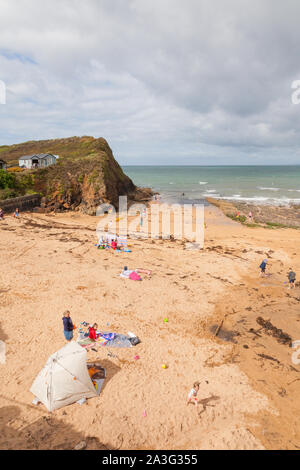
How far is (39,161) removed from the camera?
1535 inches

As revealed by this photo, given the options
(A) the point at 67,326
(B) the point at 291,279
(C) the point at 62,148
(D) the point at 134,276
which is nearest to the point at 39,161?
(C) the point at 62,148

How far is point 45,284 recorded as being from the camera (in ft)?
43.7

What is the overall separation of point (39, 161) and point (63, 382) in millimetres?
38939

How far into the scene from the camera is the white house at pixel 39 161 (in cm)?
3875

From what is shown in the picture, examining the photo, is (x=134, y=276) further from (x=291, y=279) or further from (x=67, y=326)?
(x=291, y=279)

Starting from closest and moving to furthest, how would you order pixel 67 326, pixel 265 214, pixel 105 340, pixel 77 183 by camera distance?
pixel 67 326 → pixel 105 340 → pixel 77 183 → pixel 265 214

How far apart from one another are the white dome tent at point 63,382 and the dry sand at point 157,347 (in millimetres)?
279

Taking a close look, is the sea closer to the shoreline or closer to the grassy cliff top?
the shoreline

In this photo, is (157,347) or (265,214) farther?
(265,214)

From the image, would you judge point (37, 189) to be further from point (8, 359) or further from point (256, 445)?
point (256, 445)

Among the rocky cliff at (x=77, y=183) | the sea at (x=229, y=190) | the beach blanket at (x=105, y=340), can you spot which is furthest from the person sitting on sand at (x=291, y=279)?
the sea at (x=229, y=190)

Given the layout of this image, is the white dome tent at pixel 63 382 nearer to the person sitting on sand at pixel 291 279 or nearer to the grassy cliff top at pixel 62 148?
the person sitting on sand at pixel 291 279

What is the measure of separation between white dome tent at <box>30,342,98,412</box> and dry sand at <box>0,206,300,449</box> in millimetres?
279
